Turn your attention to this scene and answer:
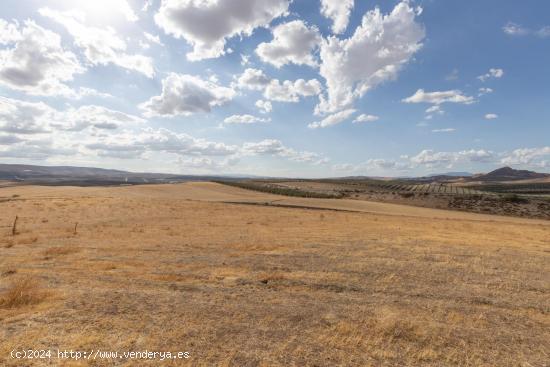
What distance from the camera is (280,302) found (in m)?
9.57

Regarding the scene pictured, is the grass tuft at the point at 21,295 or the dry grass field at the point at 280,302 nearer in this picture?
the dry grass field at the point at 280,302

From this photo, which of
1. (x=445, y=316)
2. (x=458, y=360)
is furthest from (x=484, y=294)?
(x=458, y=360)

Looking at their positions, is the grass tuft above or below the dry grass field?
above

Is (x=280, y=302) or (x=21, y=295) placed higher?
(x=21, y=295)

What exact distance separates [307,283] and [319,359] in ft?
16.5

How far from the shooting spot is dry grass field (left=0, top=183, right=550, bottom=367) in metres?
6.85

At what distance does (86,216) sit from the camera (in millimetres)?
32000

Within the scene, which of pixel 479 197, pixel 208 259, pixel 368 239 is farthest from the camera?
pixel 479 197

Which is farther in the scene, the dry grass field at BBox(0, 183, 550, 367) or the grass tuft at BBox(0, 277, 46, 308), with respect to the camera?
the grass tuft at BBox(0, 277, 46, 308)

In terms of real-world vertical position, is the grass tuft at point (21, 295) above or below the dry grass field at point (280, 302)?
above

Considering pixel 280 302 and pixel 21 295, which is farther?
pixel 280 302

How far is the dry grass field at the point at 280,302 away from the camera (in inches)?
270

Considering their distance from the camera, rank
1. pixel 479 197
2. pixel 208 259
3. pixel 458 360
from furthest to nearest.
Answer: pixel 479 197, pixel 208 259, pixel 458 360

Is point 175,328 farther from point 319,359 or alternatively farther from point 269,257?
point 269,257
